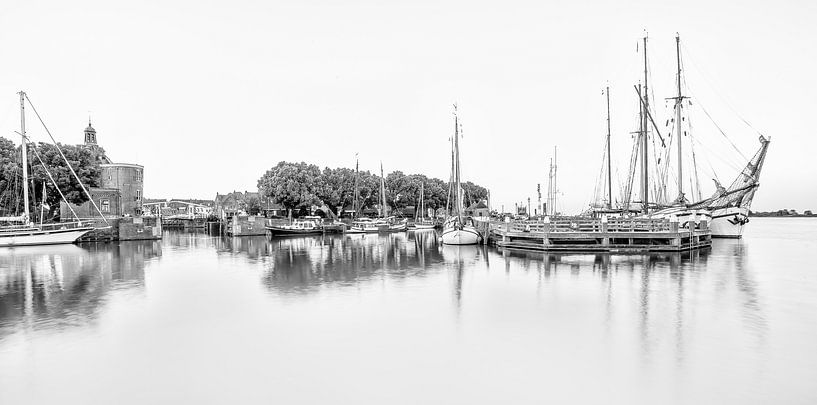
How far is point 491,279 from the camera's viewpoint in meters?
22.7

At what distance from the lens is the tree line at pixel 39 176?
4859 centimetres

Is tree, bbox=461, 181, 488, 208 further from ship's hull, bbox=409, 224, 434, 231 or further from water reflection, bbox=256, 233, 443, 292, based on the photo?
water reflection, bbox=256, 233, 443, 292

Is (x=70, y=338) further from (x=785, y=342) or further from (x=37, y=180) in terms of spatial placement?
(x=37, y=180)

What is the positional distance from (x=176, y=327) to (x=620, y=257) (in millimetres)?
25234

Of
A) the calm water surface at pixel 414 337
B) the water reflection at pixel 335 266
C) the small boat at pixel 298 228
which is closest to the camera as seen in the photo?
the calm water surface at pixel 414 337

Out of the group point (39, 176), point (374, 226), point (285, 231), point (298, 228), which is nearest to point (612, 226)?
point (374, 226)

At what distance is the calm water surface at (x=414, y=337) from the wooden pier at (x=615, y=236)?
7.99m

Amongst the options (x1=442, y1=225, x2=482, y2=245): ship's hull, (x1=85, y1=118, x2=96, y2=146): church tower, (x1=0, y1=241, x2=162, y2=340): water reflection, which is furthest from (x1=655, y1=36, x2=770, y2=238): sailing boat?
(x1=85, y1=118, x2=96, y2=146): church tower

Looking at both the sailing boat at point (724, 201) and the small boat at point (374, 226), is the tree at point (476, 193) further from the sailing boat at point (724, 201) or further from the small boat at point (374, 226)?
the sailing boat at point (724, 201)

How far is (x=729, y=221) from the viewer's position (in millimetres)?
51656

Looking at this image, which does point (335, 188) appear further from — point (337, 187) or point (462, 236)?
point (462, 236)

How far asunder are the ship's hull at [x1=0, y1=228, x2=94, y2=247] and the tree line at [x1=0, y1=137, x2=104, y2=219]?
19.8 ft

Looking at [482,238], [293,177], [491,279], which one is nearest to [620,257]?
[491,279]

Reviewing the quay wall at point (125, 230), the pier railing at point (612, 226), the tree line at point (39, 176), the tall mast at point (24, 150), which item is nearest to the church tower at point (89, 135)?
the tree line at point (39, 176)
